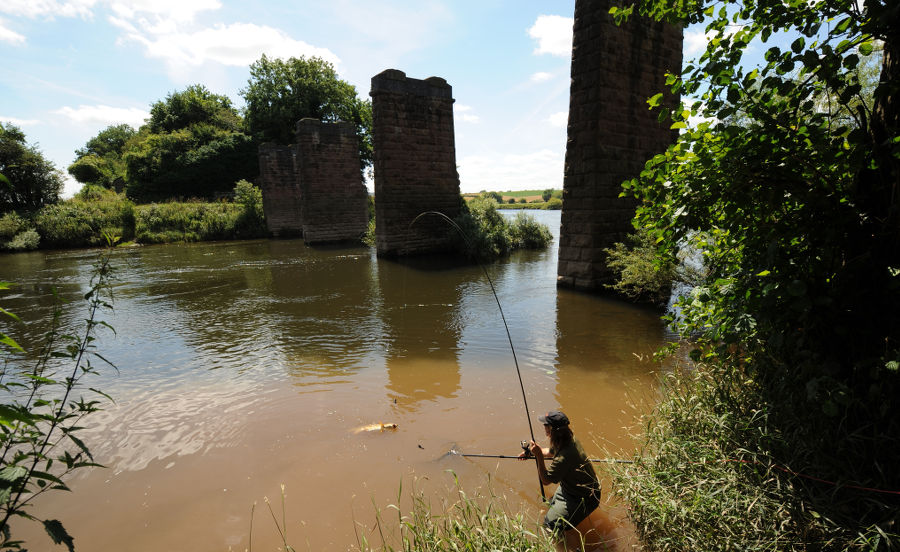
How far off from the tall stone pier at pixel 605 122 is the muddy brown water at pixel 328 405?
4.41 feet

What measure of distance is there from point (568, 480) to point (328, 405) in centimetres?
297

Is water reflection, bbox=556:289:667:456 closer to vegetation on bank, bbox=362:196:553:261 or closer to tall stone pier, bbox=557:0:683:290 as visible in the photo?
tall stone pier, bbox=557:0:683:290

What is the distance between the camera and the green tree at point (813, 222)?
2.07 metres

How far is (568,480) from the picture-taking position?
9.68 feet

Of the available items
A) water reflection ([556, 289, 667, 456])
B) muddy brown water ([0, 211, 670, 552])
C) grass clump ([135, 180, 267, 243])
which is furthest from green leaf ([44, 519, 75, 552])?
grass clump ([135, 180, 267, 243])

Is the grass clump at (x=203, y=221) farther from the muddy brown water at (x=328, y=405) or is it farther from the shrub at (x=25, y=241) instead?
the muddy brown water at (x=328, y=405)

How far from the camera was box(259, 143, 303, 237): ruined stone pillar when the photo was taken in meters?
27.1

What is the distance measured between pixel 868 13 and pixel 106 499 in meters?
5.91

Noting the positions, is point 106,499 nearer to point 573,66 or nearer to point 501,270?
point 573,66

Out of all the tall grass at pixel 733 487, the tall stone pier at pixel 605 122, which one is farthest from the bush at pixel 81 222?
the tall grass at pixel 733 487

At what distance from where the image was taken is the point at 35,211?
2680 centimetres

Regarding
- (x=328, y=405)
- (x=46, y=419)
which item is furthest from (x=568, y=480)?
(x=328, y=405)

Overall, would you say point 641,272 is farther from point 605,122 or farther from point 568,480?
point 568,480

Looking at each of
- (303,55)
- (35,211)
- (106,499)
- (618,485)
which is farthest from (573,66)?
(303,55)
